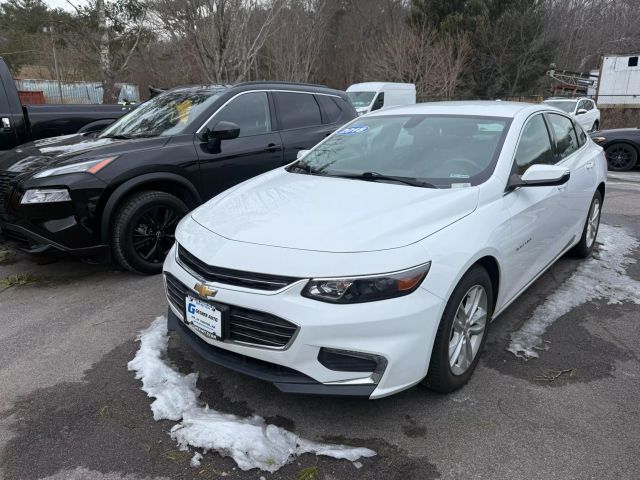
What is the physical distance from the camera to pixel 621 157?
39.0 ft

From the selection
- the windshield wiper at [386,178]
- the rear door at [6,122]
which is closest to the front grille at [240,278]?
the windshield wiper at [386,178]

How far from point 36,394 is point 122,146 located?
7.95 feet

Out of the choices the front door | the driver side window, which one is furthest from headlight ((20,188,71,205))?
the driver side window

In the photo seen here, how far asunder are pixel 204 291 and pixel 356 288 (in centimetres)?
79

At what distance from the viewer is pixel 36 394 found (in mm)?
2904

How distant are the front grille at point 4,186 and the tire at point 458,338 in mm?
3923

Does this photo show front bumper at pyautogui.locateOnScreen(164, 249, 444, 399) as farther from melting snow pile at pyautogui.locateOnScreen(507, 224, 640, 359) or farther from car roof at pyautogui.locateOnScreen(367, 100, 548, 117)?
car roof at pyautogui.locateOnScreen(367, 100, 548, 117)

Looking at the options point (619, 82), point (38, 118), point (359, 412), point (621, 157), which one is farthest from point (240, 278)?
point (619, 82)

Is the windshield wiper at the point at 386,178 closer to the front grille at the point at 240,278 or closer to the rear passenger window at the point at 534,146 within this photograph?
the rear passenger window at the point at 534,146

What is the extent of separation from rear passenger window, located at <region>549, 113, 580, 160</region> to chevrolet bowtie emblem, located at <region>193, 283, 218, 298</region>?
315 centimetres

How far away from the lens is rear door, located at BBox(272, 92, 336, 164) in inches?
220

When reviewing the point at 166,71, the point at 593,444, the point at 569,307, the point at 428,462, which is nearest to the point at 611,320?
the point at 569,307

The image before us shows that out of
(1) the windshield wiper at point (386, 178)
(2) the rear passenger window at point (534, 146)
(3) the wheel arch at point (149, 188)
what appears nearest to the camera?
(1) the windshield wiper at point (386, 178)

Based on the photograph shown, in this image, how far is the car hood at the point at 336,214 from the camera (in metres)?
2.52
